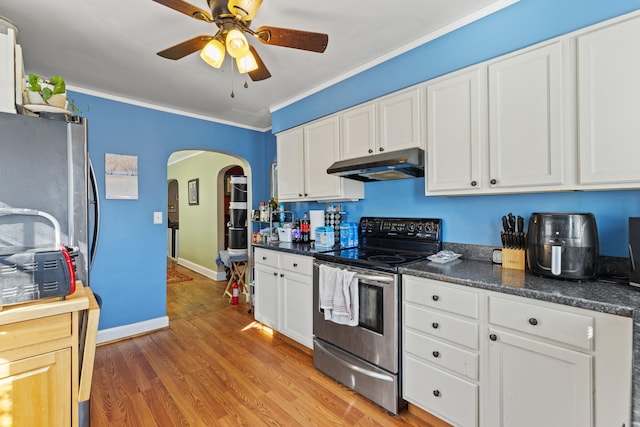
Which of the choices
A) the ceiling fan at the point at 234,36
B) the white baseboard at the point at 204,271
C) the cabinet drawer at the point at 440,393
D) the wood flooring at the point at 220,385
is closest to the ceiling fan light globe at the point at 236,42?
the ceiling fan at the point at 234,36

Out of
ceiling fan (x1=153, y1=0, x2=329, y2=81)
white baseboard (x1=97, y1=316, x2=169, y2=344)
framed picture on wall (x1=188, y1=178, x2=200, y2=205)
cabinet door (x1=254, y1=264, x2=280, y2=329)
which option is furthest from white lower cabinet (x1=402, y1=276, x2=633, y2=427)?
framed picture on wall (x1=188, y1=178, x2=200, y2=205)

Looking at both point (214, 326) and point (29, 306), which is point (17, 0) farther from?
point (214, 326)

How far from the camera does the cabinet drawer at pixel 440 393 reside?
1.58 meters

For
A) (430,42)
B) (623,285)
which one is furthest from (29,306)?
(430,42)

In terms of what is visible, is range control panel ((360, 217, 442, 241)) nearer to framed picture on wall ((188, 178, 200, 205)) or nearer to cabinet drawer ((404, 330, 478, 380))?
cabinet drawer ((404, 330, 478, 380))

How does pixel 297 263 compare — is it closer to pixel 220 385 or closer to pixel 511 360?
pixel 220 385

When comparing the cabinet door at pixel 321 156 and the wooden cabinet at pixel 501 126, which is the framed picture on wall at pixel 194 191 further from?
the wooden cabinet at pixel 501 126

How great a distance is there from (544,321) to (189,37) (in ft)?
8.98

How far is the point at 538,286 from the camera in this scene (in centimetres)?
141

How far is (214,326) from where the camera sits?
10.9ft

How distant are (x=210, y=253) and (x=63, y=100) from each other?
14.3 feet

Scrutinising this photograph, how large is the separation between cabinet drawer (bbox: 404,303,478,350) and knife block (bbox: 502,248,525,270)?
1.72 ft

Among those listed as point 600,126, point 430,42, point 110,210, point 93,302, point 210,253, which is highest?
point 430,42

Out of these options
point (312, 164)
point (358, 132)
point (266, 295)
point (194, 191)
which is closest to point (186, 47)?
point (358, 132)
